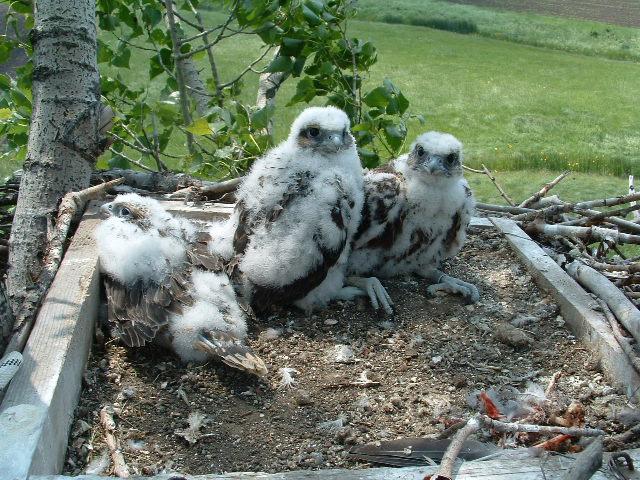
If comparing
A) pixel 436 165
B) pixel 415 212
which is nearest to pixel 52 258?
pixel 415 212

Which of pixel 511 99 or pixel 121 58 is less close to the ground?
pixel 121 58

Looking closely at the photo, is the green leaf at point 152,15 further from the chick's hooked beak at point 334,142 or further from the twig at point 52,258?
the chick's hooked beak at point 334,142

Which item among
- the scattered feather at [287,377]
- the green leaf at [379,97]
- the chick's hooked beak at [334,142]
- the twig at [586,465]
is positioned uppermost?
the chick's hooked beak at [334,142]

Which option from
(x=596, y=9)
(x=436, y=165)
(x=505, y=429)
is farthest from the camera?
(x=596, y=9)

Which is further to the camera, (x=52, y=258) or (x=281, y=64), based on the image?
(x=281, y=64)

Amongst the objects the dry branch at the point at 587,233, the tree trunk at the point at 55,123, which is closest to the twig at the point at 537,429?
the dry branch at the point at 587,233

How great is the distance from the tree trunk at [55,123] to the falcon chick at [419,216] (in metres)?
1.31

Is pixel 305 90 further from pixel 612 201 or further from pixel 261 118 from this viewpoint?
pixel 612 201

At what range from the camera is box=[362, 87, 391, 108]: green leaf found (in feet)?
13.5

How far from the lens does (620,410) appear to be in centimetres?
237

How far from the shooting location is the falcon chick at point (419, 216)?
3.28m

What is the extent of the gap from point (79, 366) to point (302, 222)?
1038 millimetres

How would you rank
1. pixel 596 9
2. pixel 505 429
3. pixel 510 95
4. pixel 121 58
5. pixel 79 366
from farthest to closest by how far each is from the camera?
pixel 596 9
pixel 510 95
pixel 121 58
pixel 79 366
pixel 505 429

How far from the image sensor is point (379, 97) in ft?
13.5
